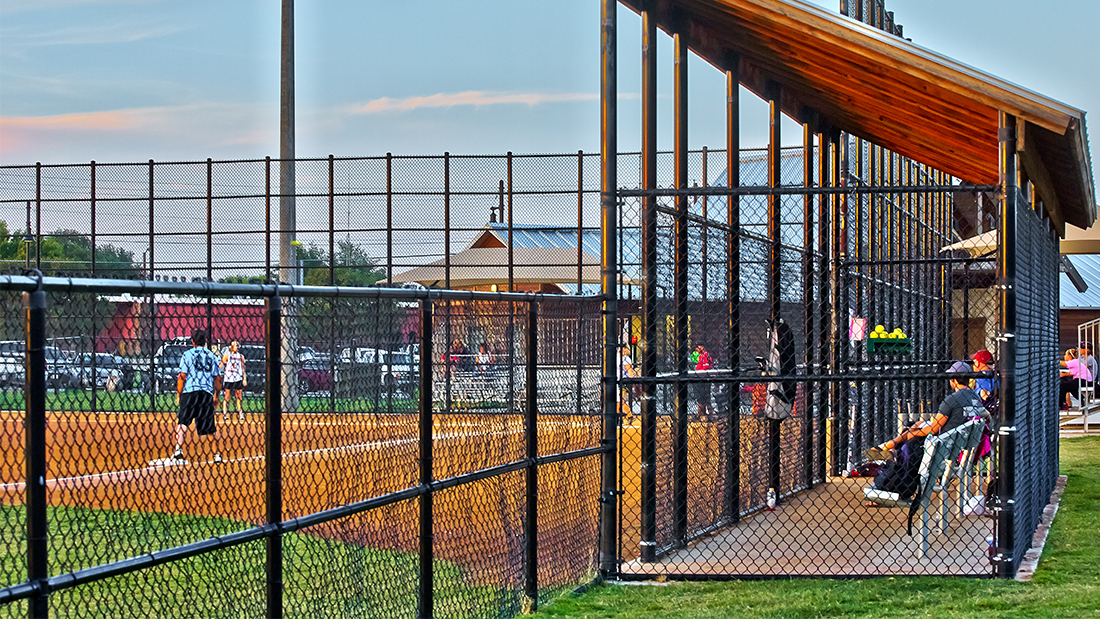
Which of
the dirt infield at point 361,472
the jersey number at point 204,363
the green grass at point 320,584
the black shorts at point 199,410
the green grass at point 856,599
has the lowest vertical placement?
the green grass at point 856,599

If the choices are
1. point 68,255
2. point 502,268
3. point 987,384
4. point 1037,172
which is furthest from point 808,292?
point 68,255

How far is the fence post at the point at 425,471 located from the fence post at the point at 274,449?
1.37m

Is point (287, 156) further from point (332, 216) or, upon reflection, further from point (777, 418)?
point (777, 418)

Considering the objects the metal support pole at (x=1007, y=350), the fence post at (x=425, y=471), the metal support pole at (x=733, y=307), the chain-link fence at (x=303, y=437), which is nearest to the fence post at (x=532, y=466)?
the chain-link fence at (x=303, y=437)

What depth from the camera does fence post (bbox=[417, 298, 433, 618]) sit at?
582 cm

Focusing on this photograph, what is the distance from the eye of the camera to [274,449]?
4461 mm

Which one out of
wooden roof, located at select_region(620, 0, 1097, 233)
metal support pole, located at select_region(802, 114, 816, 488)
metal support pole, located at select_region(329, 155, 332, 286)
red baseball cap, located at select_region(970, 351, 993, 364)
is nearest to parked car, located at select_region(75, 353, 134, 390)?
wooden roof, located at select_region(620, 0, 1097, 233)

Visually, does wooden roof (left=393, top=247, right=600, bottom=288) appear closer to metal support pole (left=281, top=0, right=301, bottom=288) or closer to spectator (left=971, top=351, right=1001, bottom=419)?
metal support pole (left=281, top=0, right=301, bottom=288)

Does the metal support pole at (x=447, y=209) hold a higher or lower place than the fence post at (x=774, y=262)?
higher

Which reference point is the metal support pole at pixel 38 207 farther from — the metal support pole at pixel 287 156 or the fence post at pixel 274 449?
the fence post at pixel 274 449

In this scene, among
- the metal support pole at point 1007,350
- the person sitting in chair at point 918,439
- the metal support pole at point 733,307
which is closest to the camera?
the metal support pole at point 1007,350

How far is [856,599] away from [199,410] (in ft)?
14.7

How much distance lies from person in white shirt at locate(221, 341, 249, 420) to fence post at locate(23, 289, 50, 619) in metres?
0.72

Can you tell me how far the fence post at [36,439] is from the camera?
3311 millimetres
